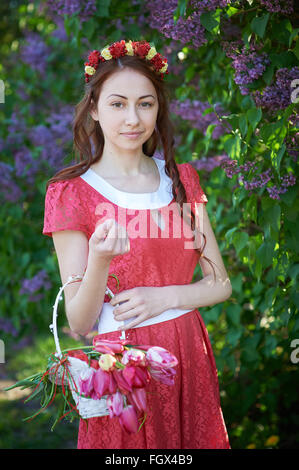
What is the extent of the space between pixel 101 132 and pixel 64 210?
1.24 ft

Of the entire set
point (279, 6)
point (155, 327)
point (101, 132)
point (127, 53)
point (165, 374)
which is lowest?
point (155, 327)

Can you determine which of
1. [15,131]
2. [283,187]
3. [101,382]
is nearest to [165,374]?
[101,382]

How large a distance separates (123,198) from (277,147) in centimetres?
55

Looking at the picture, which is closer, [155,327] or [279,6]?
[155,327]

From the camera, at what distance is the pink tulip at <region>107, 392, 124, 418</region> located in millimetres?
1247

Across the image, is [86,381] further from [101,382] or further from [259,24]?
[259,24]

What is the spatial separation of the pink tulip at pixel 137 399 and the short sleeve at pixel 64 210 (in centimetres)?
54

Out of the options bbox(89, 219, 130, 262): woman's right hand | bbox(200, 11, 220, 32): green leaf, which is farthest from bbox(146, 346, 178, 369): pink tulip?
bbox(200, 11, 220, 32): green leaf

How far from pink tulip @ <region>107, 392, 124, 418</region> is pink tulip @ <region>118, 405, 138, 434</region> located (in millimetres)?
12

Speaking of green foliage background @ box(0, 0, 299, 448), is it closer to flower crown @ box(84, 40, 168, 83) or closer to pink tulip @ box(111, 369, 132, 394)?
flower crown @ box(84, 40, 168, 83)

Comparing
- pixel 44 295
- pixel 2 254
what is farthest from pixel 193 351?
pixel 2 254

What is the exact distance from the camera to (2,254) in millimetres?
→ 3824

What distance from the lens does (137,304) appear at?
1611 millimetres

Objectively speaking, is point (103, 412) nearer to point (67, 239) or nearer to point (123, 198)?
point (67, 239)
